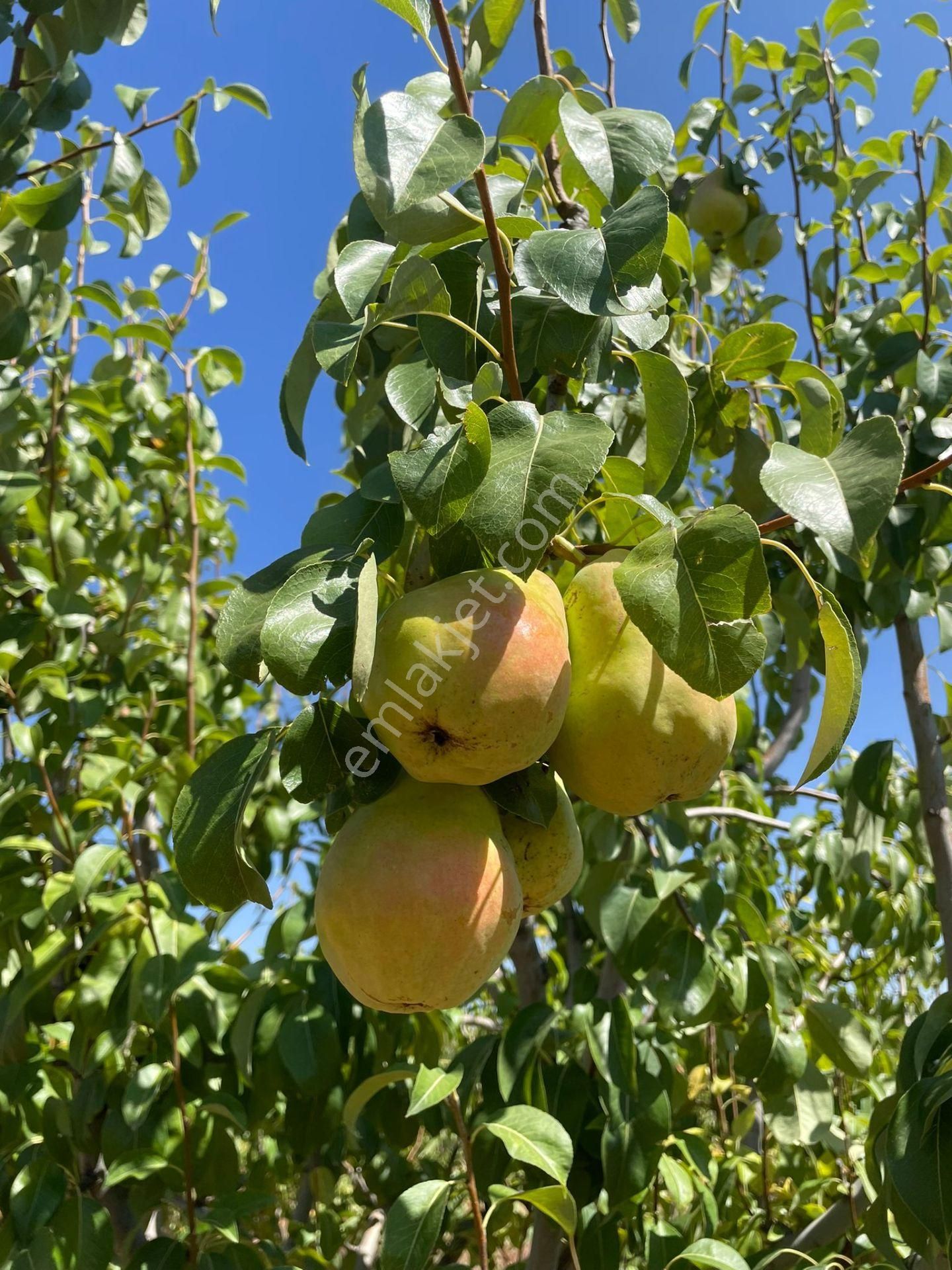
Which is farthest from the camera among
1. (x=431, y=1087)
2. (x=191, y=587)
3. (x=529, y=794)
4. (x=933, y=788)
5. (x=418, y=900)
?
(x=191, y=587)

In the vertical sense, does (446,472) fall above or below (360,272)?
below

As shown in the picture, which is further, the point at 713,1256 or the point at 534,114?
the point at 713,1256

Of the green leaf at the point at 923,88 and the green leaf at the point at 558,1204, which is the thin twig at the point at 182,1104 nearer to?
the green leaf at the point at 558,1204

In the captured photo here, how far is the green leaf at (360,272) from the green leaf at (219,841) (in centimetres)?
39

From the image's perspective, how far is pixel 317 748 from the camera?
82 cm

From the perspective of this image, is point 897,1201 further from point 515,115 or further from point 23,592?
point 23,592

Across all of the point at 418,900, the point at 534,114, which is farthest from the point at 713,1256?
the point at 534,114

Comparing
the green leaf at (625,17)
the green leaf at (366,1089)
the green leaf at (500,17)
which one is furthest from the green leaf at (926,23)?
the green leaf at (366,1089)

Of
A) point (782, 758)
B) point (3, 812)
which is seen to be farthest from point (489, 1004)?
point (3, 812)

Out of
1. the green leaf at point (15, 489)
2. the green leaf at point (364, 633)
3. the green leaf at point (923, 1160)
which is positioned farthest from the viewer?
the green leaf at point (15, 489)

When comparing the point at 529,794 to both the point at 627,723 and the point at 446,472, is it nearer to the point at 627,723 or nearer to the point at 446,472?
the point at 627,723

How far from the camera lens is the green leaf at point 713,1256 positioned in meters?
1.25

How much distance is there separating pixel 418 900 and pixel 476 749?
140mm

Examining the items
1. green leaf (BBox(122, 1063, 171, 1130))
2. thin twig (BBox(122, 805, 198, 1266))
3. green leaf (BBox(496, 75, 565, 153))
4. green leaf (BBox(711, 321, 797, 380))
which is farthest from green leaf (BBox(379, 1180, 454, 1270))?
green leaf (BBox(496, 75, 565, 153))
